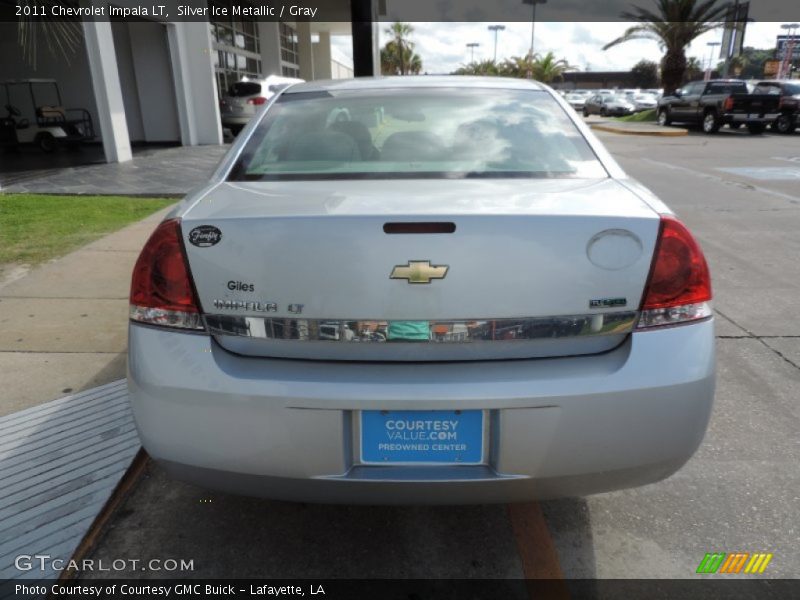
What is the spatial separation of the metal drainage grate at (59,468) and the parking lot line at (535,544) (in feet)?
5.28

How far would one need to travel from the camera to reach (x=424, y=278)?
177 centimetres

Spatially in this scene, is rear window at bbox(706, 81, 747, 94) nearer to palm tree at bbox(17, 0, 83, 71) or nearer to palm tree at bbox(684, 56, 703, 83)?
palm tree at bbox(17, 0, 83, 71)

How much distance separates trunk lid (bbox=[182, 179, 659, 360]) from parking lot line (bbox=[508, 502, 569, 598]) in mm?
847

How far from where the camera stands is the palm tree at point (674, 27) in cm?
3006

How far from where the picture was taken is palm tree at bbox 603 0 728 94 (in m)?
30.1

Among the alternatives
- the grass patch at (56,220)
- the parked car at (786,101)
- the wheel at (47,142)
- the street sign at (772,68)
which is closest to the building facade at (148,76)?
the wheel at (47,142)

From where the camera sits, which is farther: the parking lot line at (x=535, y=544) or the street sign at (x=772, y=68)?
the street sign at (x=772, y=68)

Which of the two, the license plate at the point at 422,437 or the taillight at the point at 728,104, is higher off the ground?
the license plate at the point at 422,437

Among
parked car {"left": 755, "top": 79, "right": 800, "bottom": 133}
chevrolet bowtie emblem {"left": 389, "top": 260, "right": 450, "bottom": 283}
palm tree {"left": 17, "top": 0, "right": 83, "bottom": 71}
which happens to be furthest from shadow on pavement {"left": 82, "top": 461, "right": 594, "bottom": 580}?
parked car {"left": 755, "top": 79, "right": 800, "bottom": 133}

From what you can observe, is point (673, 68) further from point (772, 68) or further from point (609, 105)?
point (772, 68)

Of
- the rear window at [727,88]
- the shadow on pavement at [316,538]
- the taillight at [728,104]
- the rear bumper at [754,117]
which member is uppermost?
the rear window at [727,88]

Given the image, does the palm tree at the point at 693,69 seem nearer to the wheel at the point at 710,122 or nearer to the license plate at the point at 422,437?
the wheel at the point at 710,122

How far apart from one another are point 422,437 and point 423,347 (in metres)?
0.26

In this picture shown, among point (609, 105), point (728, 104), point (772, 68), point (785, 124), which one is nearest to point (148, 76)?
point (728, 104)
